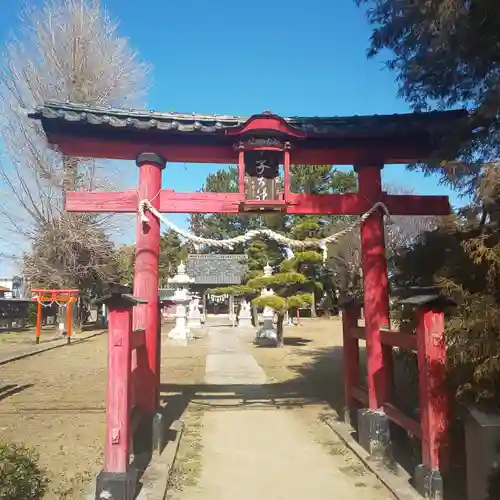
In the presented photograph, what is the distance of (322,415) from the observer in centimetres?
762

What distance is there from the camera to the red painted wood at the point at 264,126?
20.1 feet

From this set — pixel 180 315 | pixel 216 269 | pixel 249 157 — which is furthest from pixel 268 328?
pixel 216 269

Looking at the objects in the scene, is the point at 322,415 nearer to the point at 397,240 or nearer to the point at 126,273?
the point at 397,240

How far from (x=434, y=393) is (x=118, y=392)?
2835mm

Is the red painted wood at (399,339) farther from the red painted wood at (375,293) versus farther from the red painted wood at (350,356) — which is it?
the red painted wood at (350,356)

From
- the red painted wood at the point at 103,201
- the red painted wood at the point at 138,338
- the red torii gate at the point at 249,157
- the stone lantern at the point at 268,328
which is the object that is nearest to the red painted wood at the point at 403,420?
the red torii gate at the point at 249,157

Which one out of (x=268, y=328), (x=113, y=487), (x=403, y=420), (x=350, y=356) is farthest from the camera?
(x=268, y=328)

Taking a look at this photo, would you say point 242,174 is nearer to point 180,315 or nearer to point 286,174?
point 286,174

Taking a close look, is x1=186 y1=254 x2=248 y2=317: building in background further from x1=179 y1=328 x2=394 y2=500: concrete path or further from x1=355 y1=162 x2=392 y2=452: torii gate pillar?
x1=355 y1=162 x2=392 y2=452: torii gate pillar

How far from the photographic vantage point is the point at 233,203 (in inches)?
250

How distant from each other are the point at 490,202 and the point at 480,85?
1524 mm

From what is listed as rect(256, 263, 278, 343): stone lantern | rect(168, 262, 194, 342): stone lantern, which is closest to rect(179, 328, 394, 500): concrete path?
rect(256, 263, 278, 343): stone lantern

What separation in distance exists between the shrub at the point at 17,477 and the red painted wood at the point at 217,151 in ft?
12.9

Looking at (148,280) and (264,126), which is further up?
(264,126)
